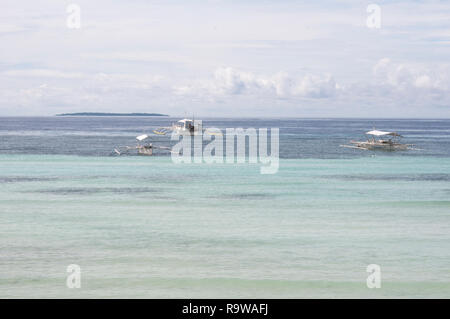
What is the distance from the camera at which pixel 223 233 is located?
2780 centimetres

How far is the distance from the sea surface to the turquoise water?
0.06 meters

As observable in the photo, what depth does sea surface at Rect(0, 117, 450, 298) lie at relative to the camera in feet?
66.6

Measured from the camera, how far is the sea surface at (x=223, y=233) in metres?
20.3

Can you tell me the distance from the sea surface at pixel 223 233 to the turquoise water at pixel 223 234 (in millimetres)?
64

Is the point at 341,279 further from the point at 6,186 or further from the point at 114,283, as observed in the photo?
the point at 6,186

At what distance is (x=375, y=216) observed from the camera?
32.1 metres

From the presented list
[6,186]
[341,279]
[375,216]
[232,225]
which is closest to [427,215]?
[375,216]

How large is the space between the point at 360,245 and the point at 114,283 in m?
11.1

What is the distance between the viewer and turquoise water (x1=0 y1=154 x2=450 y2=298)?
2030 centimetres

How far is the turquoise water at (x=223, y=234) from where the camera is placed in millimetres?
20297

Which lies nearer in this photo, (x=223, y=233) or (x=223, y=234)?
(x=223, y=234)

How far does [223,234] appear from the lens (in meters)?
27.6

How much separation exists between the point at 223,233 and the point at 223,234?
0.72ft
